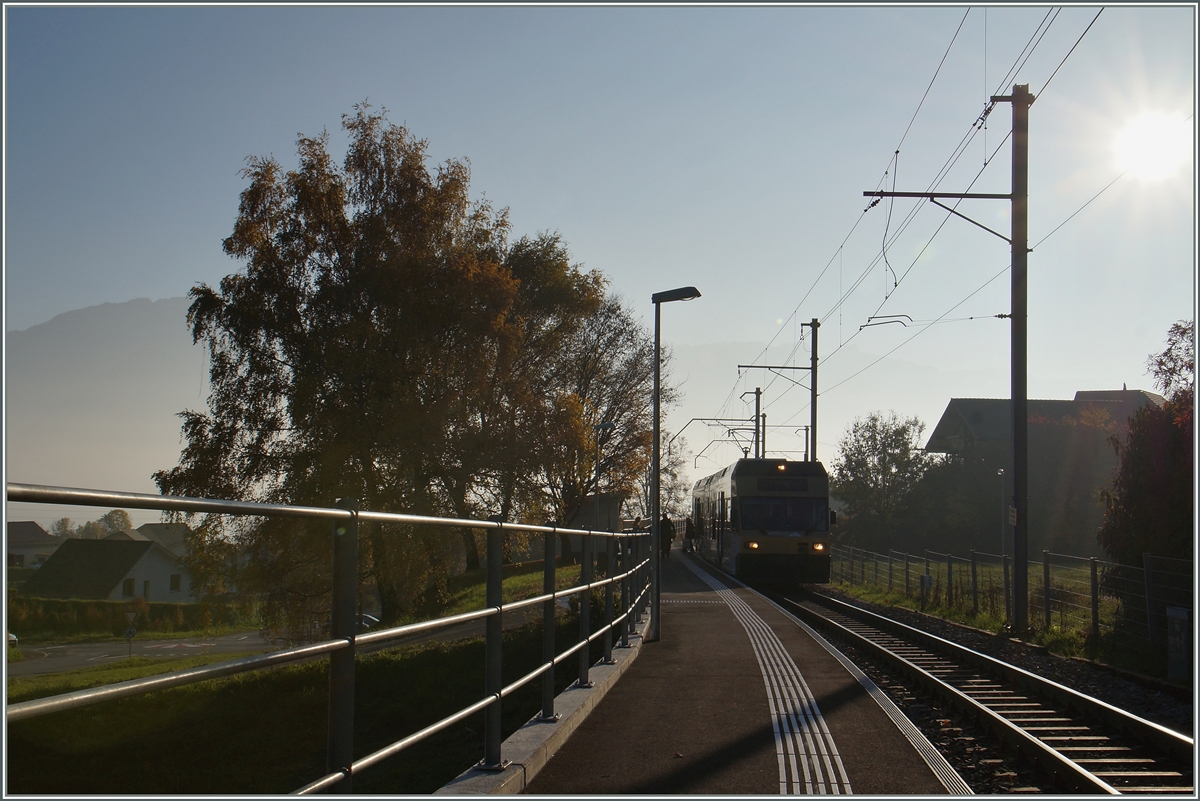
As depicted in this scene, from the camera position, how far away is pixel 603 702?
8.57 meters

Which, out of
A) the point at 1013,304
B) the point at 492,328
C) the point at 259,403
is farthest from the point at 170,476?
the point at 1013,304

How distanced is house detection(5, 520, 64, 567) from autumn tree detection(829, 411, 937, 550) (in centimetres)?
6084

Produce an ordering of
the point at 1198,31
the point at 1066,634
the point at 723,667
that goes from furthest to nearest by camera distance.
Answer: the point at 1066,634
the point at 723,667
the point at 1198,31

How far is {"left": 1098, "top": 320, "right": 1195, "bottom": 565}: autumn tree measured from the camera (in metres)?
15.4

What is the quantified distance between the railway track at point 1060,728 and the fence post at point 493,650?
3.45 m

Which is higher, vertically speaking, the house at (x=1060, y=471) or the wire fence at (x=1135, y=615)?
the house at (x=1060, y=471)

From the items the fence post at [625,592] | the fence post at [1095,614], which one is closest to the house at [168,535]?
the fence post at [625,592]

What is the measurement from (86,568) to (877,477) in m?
70.6

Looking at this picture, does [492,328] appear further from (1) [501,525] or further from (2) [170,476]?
(1) [501,525]

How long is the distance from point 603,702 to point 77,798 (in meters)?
5.76

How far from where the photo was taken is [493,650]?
5.48m

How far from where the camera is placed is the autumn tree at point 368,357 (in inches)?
893

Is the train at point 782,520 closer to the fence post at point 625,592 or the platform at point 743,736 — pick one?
the fence post at point 625,592

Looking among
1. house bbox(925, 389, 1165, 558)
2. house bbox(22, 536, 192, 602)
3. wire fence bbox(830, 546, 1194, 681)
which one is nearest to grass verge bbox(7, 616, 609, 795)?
house bbox(22, 536, 192, 602)
